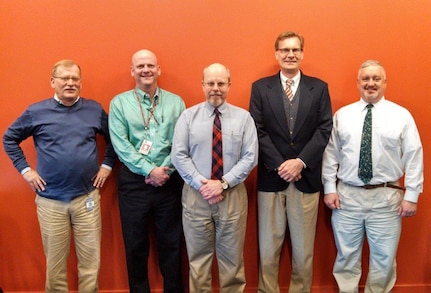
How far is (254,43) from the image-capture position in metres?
2.96

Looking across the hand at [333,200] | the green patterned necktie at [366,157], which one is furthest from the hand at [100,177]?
the green patterned necktie at [366,157]

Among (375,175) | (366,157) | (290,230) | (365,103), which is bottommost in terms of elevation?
(290,230)

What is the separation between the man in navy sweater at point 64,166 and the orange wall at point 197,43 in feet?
1.13

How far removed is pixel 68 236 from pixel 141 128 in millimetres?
915

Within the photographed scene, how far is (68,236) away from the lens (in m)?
2.76

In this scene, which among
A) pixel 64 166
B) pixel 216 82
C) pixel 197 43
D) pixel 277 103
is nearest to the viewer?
pixel 216 82

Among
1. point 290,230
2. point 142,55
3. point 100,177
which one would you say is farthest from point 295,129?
point 100,177

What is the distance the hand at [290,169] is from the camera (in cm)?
261

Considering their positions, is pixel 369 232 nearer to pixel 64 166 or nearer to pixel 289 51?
pixel 289 51

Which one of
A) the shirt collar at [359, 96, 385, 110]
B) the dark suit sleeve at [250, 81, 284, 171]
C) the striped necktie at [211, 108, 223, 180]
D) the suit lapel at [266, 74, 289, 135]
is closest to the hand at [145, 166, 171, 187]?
the striped necktie at [211, 108, 223, 180]

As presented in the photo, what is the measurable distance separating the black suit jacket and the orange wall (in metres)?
0.32

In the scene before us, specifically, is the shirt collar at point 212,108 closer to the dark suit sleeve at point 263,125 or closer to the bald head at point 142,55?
the dark suit sleeve at point 263,125

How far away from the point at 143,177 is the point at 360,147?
151 cm

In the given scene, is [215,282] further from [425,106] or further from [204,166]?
[425,106]
